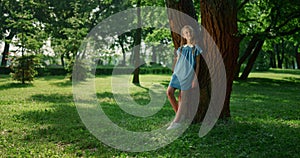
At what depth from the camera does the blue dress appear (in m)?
6.76

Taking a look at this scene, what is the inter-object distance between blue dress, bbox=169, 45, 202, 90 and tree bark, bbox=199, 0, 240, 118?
0.45m

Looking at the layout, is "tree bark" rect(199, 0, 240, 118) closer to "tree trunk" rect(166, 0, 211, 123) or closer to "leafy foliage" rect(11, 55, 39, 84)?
"tree trunk" rect(166, 0, 211, 123)

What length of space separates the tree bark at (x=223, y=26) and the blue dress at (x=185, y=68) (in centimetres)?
45

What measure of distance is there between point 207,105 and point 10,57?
16.3 meters

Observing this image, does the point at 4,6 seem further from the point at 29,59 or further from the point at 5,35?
the point at 29,59

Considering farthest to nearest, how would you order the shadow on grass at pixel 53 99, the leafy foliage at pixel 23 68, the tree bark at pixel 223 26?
the leafy foliage at pixel 23 68, the shadow on grass at pixel 53 99, the tree bark at pixel 223 26

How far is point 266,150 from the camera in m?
5.29

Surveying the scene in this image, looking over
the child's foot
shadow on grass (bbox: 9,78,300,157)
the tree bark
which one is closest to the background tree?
the tree bark

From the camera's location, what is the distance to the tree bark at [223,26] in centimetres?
694

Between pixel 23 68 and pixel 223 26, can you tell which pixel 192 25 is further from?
pixel 23 68

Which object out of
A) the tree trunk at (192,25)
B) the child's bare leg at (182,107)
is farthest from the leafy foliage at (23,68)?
the child's bare leg at (182,107)

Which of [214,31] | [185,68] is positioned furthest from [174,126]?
[214,31]

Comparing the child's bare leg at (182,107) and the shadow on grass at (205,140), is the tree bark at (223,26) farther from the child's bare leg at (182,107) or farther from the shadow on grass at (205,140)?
the shadow on grass at (205,140)

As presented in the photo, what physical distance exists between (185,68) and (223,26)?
4.06 feet
